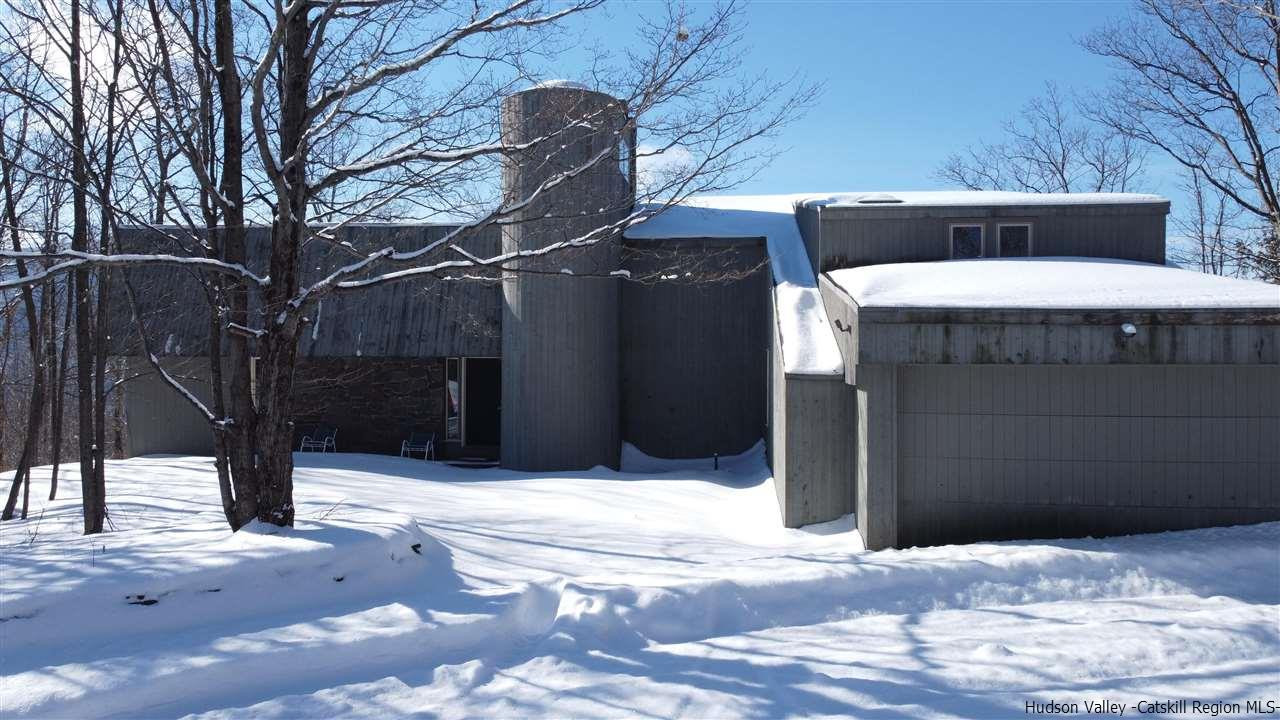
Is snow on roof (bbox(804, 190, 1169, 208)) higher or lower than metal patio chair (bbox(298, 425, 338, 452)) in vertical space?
higher

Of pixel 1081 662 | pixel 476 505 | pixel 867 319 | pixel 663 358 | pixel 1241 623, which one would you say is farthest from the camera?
pixel 663 358

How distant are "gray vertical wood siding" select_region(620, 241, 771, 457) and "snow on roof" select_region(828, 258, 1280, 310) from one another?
5681 millimetres

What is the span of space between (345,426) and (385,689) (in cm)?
1441

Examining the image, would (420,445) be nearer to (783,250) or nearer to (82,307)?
(82,307)

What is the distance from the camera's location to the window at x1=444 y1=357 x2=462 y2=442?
18.4m

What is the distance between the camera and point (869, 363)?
896 cm

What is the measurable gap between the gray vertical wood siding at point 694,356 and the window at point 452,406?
3.45m

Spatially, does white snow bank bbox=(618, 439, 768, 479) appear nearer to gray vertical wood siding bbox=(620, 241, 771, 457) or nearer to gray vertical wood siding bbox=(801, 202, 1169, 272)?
gray vertical wood siding bbox=(620, 241, 771, 457)

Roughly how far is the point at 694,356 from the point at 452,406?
5.15 metres

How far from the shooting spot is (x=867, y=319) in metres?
8.80

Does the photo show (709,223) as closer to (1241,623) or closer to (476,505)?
(476,505)

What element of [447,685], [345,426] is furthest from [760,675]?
[345,426]

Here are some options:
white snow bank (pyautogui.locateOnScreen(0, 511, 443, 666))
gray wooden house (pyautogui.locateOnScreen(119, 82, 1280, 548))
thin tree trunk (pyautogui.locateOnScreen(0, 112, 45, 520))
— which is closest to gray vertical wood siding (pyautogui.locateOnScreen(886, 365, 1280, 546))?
gray wooden house (pyautogui.locateOnScreen(119, 82, 1280, 548))

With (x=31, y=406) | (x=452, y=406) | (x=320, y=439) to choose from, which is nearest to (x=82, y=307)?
(x=31, y=406)
